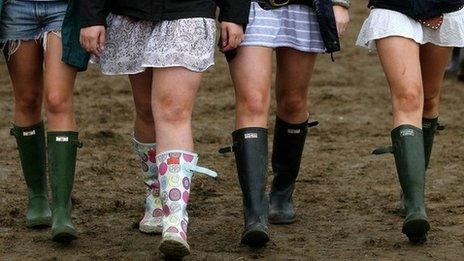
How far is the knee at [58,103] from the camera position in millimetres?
5758

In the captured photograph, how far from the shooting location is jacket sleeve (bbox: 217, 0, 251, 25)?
5566 millimetres

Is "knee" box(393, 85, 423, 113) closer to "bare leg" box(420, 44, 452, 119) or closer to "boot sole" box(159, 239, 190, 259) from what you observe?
"bare leg" box(420, 44, 452, 119)

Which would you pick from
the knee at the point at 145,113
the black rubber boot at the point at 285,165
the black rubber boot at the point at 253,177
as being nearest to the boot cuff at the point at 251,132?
the black rubber boot at the point at 253,177

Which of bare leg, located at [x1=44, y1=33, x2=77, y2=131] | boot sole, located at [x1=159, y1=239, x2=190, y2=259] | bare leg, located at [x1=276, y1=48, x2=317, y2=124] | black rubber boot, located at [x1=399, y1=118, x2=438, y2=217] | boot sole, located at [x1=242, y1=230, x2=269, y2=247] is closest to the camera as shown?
boot sole, located at [x1=159, y1=239, x2=190, y2=259]

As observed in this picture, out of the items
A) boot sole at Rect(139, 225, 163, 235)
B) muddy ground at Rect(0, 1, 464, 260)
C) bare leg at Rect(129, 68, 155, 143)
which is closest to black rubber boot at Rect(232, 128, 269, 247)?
muddy ground at Rect(0, 1, 464, 260)

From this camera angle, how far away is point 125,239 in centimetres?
607

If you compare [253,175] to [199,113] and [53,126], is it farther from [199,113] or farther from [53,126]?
[199,113]

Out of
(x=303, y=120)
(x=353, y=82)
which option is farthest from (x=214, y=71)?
(x=303, y=120)

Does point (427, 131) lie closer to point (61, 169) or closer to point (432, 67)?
point (432, 67)

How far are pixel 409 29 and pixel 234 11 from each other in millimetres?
855

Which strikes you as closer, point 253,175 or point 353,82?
point 253,175

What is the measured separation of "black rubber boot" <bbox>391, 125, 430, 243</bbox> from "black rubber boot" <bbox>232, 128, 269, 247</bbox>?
2.00ft

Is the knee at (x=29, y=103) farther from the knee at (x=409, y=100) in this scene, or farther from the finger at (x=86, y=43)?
the knee at (x=409, y=100)

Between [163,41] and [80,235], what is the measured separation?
1183mm
